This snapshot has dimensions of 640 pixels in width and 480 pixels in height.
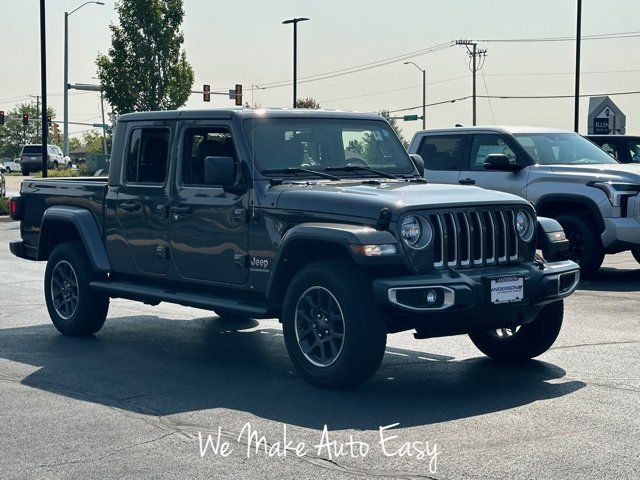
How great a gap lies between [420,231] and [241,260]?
5.29ft

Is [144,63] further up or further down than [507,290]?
further up

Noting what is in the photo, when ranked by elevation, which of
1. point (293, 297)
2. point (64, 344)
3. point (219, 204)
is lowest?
point (64, 344)

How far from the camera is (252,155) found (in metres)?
9.05

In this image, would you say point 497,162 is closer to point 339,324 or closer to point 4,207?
point 339,324

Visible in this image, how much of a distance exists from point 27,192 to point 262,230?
3588mm

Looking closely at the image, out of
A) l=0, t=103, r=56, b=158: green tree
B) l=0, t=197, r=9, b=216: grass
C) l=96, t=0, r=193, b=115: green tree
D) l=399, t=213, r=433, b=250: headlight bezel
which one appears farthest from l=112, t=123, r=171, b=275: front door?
l=0, t=103, r=56, b=158: green tree

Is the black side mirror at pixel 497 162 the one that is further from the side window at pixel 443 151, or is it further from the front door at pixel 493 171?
the side window at pixel 443 151

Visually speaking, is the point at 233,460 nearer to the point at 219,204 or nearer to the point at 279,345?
the point at 219,204

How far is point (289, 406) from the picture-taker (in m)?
7.54

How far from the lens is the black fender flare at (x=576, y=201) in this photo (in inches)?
598

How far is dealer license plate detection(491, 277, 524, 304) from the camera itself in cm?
792

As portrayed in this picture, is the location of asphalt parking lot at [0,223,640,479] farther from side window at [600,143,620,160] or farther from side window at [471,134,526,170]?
side window at [600,143,620,160]

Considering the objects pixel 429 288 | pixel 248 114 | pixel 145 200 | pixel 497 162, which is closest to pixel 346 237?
pixel 429 288

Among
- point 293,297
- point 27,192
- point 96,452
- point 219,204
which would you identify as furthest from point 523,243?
point 27,192
